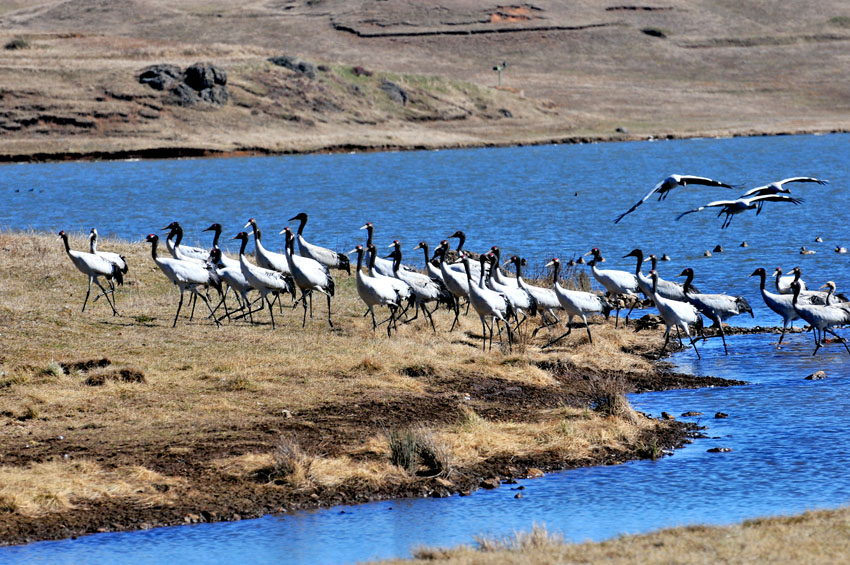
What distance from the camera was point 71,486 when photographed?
37.4 feet

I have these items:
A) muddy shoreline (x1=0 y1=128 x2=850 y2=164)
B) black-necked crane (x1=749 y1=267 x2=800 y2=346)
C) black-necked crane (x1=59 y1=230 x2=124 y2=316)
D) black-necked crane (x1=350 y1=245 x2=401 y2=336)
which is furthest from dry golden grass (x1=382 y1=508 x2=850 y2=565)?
muddy shoreline (x1=0 y1=128 x2=850 y2=164)

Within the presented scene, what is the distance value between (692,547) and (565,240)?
Result: 2799 cm

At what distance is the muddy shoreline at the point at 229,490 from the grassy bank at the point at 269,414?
0.02 metres

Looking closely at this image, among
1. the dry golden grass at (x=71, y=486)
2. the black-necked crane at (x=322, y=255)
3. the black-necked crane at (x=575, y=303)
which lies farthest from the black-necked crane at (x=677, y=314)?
the dry golden grass at (x=71, y=486)

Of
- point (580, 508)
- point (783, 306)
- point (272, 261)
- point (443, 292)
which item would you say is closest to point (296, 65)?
point (272, 261)

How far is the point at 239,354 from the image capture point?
54.4 ft

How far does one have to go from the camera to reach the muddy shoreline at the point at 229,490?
10.9 m

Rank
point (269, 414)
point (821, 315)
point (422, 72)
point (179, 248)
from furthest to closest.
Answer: point (422, 72) < point (179, 248) < point (821, 315) < point (269, 414)

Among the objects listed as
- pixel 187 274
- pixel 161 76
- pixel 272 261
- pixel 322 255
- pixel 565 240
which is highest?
pixel 187 274

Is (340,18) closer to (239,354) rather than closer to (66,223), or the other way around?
(66,223)

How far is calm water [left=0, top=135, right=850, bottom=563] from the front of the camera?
1108 cm

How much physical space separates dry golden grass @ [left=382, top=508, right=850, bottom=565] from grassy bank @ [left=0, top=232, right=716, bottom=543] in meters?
2.74

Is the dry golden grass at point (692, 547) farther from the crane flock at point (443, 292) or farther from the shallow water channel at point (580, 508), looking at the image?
the crane flock at point (443, 292)

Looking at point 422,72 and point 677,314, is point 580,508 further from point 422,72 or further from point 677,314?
point 422,72
